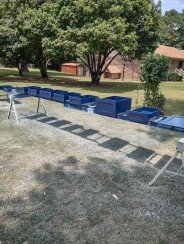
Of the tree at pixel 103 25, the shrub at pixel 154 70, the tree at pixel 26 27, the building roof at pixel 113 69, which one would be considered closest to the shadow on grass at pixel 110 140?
the shrub at pixel 154 70

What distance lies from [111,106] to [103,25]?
1720cm

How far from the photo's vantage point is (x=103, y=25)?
23.6 m

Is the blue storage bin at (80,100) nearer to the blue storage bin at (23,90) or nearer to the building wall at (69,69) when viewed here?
the blue storage bin at (23,90)

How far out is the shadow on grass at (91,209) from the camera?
5152 mm

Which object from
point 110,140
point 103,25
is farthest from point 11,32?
point 110,140

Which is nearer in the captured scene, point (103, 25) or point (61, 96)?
point (61, 96)

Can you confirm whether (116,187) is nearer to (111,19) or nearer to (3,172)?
(3,172)

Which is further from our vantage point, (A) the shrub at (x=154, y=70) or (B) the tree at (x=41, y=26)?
(B) the tree at (x=41, y=26)

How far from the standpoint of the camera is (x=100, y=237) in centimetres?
510

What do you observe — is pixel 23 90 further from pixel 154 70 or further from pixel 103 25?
pixel 103 25

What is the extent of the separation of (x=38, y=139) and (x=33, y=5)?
1001 inches

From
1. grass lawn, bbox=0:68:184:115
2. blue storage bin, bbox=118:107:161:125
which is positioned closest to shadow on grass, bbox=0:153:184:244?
blue storage bin, bbox=118:107:161:125

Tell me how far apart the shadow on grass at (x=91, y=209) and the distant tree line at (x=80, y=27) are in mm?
17784

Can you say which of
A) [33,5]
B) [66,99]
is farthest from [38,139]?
[33,5]
